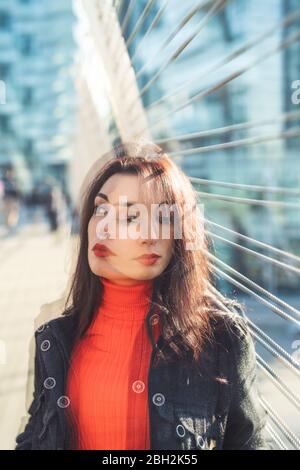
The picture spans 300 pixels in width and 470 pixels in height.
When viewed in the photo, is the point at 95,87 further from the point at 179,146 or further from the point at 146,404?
the point at 146,404

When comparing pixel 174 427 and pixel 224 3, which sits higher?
pixel 224 3

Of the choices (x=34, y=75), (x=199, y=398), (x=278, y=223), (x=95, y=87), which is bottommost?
(x=278, y=223)

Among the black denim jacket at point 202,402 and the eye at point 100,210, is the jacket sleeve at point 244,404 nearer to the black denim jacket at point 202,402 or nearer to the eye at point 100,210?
the black denim jacket at point 202,402

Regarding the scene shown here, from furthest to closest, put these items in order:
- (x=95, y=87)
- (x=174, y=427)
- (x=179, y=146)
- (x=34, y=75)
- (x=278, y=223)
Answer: (x=34, y=75) → (x=278, y=223) → (x=95, y=87) → (x=179, y=146) → (x=174, y=427)

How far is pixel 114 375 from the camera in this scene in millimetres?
1262

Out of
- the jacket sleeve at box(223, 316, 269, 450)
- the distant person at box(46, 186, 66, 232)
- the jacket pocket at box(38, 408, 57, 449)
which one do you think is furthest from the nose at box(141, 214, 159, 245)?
the distant person at box(46, 186, 66, 232)

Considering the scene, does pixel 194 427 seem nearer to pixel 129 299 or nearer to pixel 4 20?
pixel 129 299

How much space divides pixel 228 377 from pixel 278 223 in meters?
7.89

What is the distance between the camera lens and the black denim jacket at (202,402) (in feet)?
3.98

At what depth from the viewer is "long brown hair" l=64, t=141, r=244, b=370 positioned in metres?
1.28

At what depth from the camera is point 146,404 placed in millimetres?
1229

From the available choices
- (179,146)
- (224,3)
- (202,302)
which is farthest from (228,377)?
(179,146)

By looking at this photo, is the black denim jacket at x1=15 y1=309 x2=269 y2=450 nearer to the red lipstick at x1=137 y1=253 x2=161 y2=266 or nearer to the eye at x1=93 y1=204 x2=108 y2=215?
the red lipstick at x1=137 y1=253 x2=161 y2=266

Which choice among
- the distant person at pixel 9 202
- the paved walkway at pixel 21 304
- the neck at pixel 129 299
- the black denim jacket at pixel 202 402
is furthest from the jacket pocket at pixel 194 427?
the distant person at pixel 9 202
